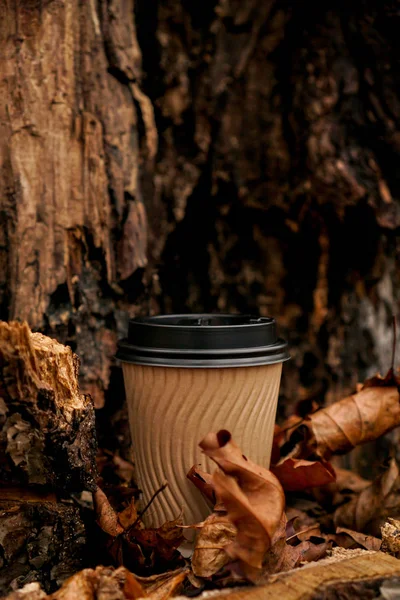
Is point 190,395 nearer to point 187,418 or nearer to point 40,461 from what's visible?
point 187,418

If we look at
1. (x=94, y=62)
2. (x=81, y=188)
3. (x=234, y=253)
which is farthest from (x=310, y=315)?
(x=94, y=62)

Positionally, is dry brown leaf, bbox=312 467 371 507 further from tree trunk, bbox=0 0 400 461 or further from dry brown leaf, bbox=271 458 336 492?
tree trunk, bbox=0 0 400 461

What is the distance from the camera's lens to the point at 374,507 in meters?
1.71

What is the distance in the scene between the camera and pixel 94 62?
1.99m

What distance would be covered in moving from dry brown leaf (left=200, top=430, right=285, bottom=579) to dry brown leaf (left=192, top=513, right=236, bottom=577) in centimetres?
13

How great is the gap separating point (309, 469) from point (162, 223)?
1172 mm

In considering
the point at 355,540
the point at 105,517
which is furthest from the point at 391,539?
the point at 105,517

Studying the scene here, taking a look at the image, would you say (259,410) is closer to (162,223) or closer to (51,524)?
(51,524)

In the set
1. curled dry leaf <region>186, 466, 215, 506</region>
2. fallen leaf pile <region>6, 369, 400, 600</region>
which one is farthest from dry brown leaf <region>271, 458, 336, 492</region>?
curled dry leaf <region>186, 466, 215, 506</region>

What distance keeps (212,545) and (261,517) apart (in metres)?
0.21

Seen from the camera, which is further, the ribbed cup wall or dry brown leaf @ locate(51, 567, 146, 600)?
the ribbed cup wall

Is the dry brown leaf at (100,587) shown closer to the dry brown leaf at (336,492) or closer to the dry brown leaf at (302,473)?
the dry brown leaf at (302,473)

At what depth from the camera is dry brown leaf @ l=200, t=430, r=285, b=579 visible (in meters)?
1.17

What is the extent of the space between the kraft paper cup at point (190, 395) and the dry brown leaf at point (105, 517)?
7.2 inches
